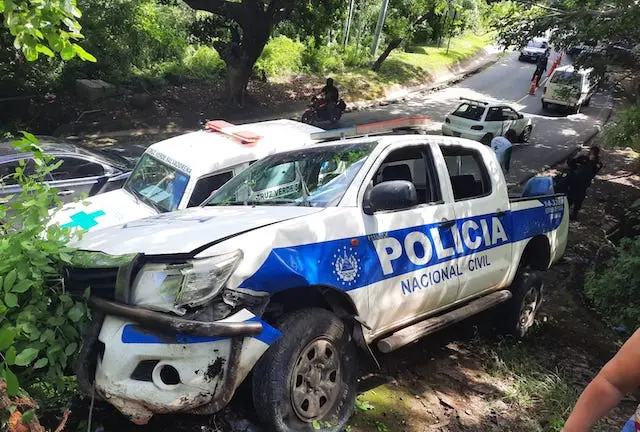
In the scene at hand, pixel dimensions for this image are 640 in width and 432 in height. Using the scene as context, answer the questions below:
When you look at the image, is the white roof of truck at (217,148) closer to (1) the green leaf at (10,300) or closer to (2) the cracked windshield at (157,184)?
(2) the cracked windshield at (157,184)

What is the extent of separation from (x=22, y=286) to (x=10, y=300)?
9 centimetres

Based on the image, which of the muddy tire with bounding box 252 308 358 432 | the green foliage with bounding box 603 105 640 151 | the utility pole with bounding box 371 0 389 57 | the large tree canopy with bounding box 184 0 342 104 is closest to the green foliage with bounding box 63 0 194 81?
the large tree canopy with bounding box 184 0 342 104

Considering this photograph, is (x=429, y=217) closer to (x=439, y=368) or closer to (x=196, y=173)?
(x=439, y=368)

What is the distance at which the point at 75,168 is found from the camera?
6.62m

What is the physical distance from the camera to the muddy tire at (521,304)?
4871mm

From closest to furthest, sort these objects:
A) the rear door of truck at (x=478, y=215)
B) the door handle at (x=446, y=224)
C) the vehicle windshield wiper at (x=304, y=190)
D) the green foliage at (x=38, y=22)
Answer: the green foliage at (x=38, y=22)
the vehicle windshield wiper at (x=304, y=190)
the door handle at (x=446, y=224)
the rear door of truck at (x=478, y=215)

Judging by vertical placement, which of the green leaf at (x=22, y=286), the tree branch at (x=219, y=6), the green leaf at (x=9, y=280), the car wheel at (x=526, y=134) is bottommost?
the car wheel at (x=526, y=134)

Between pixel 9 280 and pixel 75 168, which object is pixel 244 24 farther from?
pixel 9 280

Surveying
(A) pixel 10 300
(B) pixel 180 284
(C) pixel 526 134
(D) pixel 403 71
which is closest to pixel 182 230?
(B) pixel 180 284

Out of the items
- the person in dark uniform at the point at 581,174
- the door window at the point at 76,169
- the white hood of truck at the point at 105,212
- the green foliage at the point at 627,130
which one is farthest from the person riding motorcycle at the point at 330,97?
the white hood of truck at the point at 105,212

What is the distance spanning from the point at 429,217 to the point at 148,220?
2.05m

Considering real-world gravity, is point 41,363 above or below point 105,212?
above

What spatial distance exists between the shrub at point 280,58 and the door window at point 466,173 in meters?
16.5

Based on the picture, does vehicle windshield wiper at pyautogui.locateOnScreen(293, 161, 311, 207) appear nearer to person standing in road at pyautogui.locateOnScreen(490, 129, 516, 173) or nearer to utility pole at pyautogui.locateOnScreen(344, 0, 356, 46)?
person standing in road at pyautogui.locateOnScreen(490, 129, 516, 173)
